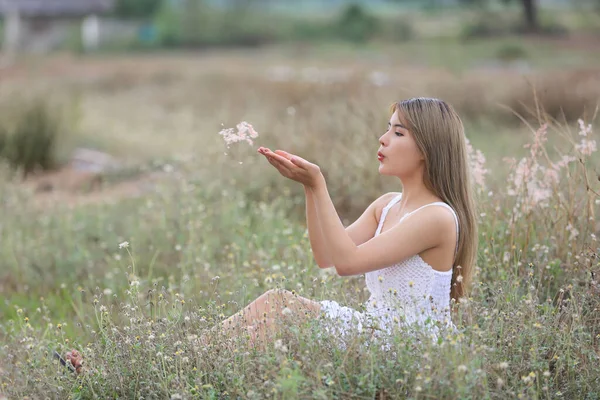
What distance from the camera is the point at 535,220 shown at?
461 centimetres

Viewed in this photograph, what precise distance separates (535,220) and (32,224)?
3844mm

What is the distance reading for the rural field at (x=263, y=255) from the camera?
2.97 meters

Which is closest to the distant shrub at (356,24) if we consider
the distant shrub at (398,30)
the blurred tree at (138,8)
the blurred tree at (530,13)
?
the distant shrub at (398,30)

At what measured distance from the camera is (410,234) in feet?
10.6

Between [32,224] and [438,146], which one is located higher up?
[438,146]

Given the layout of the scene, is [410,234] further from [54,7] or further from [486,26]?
[54,7]

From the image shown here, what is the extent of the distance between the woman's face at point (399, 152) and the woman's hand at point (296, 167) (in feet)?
1.15

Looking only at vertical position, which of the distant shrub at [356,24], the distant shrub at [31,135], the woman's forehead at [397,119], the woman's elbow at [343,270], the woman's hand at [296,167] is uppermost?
the woman's forehead at [397,119]

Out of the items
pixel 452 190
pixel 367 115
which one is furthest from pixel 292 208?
pixel 452 190

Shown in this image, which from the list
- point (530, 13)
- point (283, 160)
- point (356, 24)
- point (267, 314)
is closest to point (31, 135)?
point (267, 314)

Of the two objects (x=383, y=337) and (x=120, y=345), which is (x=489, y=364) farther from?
(x=120, y=345)

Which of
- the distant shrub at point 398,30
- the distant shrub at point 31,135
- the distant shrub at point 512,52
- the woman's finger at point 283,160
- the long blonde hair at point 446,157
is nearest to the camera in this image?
the woman's finger at point 283,160

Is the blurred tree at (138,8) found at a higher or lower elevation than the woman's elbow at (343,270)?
lower

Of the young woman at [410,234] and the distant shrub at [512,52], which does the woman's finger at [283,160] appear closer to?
the young woman at [410,234]
